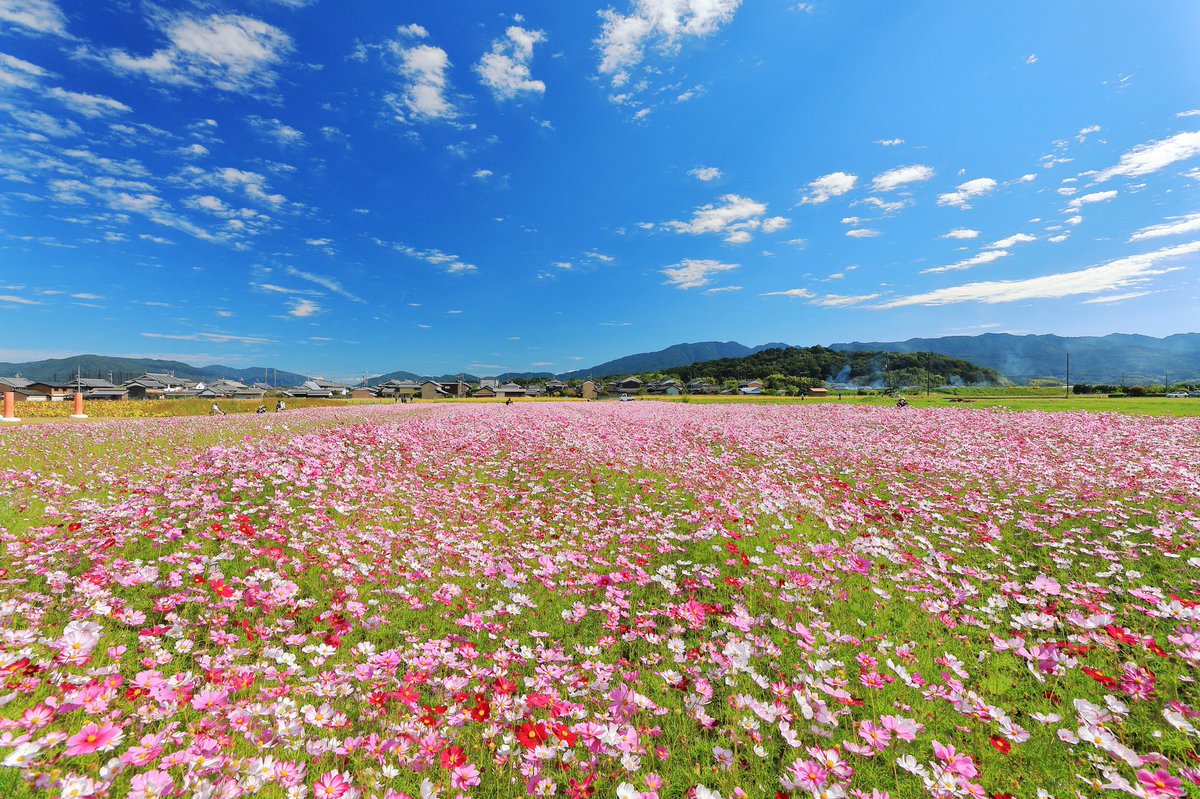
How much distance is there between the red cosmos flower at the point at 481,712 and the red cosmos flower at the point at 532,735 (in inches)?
15.1

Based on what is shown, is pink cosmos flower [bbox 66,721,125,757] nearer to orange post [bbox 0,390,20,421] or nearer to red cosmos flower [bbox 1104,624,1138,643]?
red cosmos flower [bbox 1104,624,1138,643]

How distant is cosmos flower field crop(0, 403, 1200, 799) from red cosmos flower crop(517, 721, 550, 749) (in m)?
0.03

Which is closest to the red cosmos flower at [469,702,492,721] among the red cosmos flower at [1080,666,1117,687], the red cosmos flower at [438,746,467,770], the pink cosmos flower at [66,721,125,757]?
the red cosmos flower at [438,746,467,770]

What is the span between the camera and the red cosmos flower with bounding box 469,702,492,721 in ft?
12.6

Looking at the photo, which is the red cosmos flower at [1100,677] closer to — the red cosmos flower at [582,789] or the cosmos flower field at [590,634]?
the cosmos flower field at [590,634]

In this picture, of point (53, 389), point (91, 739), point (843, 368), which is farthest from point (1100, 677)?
point (843, 368)

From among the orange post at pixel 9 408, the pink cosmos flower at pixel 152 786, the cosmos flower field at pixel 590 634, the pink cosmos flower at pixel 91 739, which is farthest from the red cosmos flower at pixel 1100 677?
the orange post at pixel 9 408

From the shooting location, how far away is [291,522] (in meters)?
7.38

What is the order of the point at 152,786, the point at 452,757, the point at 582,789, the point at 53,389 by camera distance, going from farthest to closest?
the point at 53,389 < the point at 452,757 < the point at 582,789 < the point at 152,786

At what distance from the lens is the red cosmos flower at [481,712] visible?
385 cm

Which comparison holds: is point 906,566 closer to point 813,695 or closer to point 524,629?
point 813,695

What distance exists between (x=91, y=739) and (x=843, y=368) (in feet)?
687

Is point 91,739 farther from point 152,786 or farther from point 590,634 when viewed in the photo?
point 590,634

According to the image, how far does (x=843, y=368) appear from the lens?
18512 cm
